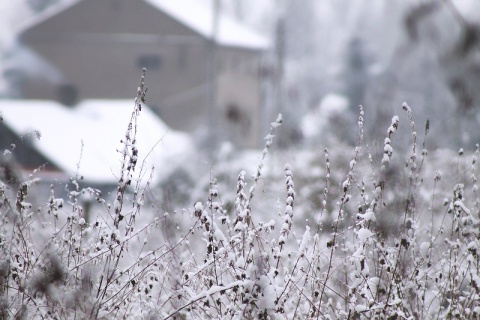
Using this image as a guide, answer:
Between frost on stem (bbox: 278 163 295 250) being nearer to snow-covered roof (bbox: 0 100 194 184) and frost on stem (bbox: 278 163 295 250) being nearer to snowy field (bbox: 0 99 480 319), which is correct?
snowy field (bbox: 0 99 480 319)

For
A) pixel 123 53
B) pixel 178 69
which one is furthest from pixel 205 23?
pixel 123 53

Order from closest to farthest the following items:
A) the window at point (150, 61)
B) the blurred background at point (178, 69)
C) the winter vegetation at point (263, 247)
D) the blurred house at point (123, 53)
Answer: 1. the winter vegetation at point (263, 247)
2. the blurred background at point (178, 69)
3. the blurred house at point (123, 53)
4. the window at point (150, 61)

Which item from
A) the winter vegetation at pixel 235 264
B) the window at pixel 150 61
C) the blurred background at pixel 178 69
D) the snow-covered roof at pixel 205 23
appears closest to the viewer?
the winter vegetation at pixel 235 264

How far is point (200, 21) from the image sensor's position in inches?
1730

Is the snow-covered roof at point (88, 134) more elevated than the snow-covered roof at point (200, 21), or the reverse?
the snow-covered roof at point (200, 21)

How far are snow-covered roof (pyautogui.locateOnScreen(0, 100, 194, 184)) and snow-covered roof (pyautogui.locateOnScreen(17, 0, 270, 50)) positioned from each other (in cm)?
925

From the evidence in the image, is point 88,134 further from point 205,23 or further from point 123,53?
point 205,23

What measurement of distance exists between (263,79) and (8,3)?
135ft

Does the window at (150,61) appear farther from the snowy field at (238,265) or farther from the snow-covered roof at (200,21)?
the snowy field at (238,265)

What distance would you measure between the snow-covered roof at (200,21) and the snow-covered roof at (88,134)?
925 centimetres

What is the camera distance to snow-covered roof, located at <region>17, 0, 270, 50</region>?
41562 mm

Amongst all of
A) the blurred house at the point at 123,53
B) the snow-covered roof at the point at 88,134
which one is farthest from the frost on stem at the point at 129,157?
the blurred house at the point at 123,53

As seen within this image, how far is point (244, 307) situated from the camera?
350cm

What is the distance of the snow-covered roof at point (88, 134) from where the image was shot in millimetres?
24531
